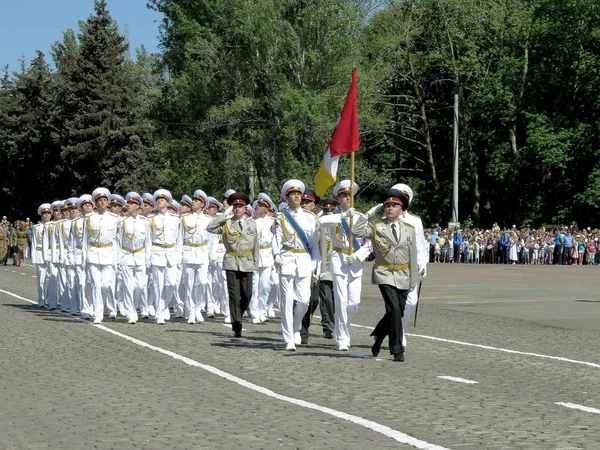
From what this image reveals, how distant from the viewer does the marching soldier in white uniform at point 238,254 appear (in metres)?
16.9

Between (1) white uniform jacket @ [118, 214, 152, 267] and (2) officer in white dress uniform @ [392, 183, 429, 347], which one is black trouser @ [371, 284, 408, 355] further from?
(1) white uniform jacket @ [118, 214, 152, 267]

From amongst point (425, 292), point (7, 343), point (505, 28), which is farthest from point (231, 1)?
point (7, 343)

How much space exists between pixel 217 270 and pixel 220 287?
1.03 ft

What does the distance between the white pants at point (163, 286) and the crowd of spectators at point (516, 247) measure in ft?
121

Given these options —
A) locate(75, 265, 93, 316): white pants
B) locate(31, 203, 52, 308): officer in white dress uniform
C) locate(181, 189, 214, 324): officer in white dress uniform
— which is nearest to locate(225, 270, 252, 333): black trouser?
locate(181, 189, 214, 324): officer in white dress uniform

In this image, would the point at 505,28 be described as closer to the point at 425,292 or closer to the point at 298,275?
the point at 425,292

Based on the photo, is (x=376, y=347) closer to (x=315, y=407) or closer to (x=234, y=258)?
(x=234, y=258)

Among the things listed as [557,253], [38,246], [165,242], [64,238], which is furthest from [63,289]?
[557,253]

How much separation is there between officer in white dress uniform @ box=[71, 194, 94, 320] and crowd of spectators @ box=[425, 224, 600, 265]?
118 ft

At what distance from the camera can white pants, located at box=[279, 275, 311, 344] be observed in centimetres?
1501

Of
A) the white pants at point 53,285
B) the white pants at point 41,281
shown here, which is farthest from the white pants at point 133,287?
the white pants at point 41,281

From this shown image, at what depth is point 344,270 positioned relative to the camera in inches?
585

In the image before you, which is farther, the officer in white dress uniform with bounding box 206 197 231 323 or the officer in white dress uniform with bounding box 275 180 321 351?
the officer in white dress uniform with bounding box 206 197 231 323

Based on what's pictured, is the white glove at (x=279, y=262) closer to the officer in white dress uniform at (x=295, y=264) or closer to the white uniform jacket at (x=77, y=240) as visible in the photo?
the officer in white dress uniform at (x=295, y=264)
